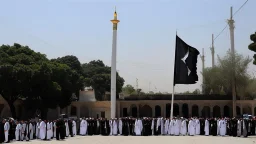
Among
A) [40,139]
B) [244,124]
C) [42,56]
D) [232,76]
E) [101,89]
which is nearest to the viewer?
[40,139]

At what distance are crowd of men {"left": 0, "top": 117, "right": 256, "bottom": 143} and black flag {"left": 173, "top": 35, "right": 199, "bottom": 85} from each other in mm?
2910

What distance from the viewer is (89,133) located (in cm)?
2602

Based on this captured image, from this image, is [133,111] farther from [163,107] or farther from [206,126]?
[206,126]

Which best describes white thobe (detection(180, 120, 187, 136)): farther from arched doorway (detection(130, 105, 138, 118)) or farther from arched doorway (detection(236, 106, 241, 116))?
arched doorway (detection(130, 105, 138, 118))

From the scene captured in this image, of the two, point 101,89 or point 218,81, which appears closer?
point 218,81

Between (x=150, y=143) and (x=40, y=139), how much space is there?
7.12 metres

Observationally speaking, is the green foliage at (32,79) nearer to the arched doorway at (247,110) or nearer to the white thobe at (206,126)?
the white thobe at (206,126)

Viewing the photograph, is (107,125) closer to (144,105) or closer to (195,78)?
(195,78)

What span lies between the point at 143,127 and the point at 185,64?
545 centimetres

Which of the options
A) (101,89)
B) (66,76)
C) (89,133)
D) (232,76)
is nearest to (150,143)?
(89,133)

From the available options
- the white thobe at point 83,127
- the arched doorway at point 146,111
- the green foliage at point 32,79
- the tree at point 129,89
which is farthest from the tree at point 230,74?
the tree at point 129,89

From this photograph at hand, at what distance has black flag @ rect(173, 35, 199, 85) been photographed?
26312 mm

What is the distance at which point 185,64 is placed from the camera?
2650 cm

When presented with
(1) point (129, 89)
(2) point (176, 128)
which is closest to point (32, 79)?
(2) point (176, 128)
